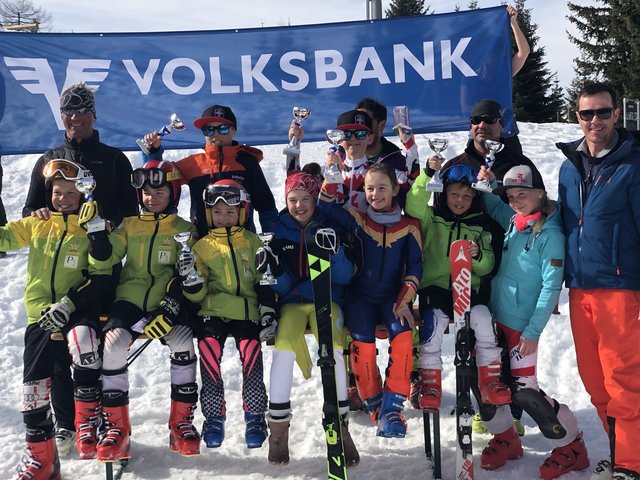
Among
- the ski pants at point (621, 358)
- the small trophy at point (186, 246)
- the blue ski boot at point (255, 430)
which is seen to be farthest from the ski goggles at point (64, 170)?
the ski pants at point (621, 358)

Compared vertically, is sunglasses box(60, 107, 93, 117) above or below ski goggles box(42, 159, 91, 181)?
above

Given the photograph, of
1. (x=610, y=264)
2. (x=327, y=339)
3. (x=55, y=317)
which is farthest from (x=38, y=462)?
(x=610, y=264)

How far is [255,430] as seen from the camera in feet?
12.5

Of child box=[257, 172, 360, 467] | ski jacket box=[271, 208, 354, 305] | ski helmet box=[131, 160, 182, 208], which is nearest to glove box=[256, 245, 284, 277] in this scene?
child box=[257, 172, 360, 467]

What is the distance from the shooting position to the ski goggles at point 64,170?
4.11 m

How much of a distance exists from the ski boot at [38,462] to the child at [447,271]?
2505mm

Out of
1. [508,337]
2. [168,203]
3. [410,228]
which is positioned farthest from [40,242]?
[508,337]

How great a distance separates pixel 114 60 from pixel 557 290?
4769mm

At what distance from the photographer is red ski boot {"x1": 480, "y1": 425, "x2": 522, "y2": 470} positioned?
4070 millimetres

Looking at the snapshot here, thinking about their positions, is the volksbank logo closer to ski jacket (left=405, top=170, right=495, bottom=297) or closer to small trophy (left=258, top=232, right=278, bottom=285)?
ski jacket (left=405, top=170, right=495, bottom=297)

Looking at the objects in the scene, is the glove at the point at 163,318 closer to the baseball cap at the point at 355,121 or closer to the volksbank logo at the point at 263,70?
the baseball cap at the point at 355,121

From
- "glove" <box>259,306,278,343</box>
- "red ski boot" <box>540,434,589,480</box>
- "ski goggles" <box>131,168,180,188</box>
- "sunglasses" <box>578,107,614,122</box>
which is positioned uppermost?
"sunglasses" <box>578,107,614,122</box>

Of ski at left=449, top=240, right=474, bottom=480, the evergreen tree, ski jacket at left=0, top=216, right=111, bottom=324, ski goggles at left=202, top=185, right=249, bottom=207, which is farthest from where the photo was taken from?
the evergreen tree

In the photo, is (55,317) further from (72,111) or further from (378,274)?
(378,274)
